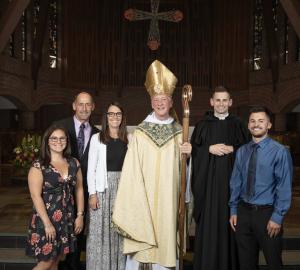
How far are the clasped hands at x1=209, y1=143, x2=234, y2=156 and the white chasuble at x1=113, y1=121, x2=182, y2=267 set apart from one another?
0.25 meters

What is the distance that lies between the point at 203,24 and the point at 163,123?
36.2 ft

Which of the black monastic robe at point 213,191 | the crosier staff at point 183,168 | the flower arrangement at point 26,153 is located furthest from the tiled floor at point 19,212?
the crosier staff at point 183,168

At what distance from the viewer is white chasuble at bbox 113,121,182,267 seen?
3098 mm

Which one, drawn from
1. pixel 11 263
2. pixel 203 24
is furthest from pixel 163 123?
pixel 203 24

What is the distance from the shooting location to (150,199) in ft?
10.3

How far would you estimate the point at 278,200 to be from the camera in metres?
2.75

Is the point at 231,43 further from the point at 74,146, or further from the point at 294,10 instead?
the point at 74,146

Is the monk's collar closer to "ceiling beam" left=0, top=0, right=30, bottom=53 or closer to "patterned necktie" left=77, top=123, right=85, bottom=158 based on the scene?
"patterned necktie" left=77, top=123, right=85, bottom=158

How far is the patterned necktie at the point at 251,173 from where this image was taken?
9.30 feet

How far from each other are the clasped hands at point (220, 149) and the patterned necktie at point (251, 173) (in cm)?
26

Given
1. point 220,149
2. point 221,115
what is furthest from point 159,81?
point 220,149

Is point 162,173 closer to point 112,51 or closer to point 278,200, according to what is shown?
point 278,200

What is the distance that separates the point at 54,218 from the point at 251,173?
1.31m

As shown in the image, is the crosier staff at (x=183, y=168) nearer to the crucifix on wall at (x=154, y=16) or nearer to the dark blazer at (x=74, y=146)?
the dark blazer at (x=74, y=146)
